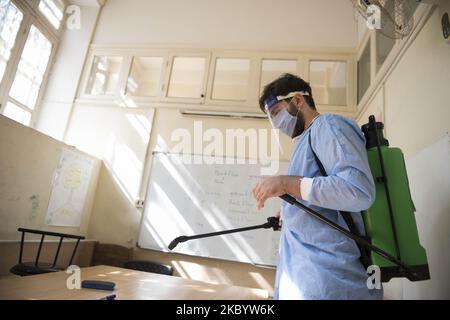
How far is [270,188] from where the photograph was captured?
32.5 inches

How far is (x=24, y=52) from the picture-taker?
10.1ft

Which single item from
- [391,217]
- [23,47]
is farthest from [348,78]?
[23,47]

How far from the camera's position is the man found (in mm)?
726

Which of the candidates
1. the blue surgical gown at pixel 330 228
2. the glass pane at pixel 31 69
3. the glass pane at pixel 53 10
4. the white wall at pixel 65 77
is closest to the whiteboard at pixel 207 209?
the white wall at pixel 65 77

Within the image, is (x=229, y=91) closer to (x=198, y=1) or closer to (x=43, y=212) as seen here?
(x=198, y=1)

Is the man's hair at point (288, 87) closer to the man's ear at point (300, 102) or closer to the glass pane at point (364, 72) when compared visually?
the man's ear at point (300, 102)

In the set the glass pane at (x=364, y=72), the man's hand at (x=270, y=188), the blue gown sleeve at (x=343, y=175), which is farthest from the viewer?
the glass pane at (x=364, y=72)

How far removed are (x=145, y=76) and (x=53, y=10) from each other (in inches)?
54.3

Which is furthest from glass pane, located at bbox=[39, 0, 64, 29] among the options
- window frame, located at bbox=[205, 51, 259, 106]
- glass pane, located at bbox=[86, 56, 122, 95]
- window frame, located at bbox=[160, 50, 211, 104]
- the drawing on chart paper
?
window frame, located at bbox=[205, 51, 259, 106]

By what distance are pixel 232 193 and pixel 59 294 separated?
1.98 meters

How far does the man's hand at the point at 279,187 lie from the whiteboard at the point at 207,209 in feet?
6.73

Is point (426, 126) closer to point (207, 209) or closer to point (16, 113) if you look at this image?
point (207, 209)

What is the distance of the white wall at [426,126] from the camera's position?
46.4 inches

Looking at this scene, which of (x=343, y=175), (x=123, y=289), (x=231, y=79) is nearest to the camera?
(x=343, y=175)
